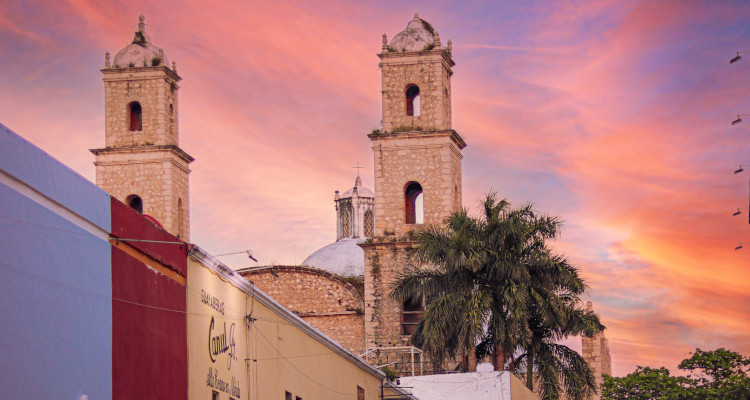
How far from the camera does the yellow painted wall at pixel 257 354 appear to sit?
19438 mm

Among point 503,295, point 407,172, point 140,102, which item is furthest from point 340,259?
point 503,295

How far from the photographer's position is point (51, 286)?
14.3 metres

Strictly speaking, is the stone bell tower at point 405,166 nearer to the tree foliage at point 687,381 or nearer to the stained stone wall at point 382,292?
the stained stone wall at point 382,292

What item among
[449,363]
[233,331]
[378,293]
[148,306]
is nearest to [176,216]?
[378,293]

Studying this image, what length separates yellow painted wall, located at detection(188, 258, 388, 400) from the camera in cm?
1944

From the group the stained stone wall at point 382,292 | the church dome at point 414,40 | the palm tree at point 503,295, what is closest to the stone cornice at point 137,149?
the stained stone wall at point 382,292

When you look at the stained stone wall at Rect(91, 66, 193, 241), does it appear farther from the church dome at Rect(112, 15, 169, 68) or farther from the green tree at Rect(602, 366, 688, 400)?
the green tree at Rect(602, 366, 688, 400)

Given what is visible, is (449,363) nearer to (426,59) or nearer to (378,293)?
(378,293)

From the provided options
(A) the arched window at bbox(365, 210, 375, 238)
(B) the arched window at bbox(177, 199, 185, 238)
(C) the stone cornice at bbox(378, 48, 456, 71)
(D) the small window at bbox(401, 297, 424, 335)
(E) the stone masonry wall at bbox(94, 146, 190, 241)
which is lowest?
(D) the small window at bbox(401, 297, 424, 335)

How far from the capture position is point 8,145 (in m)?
Answer: 13.6

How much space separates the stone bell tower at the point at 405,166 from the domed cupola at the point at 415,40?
0.10ft

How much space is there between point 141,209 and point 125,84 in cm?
→ 386

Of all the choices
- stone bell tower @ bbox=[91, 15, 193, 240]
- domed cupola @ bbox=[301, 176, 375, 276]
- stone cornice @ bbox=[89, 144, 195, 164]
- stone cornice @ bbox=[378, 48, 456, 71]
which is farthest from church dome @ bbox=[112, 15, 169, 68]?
domed cupola @ bbox=[301, 176, 375, 276]

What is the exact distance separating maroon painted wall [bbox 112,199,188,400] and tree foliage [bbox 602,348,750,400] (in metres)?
34.4
